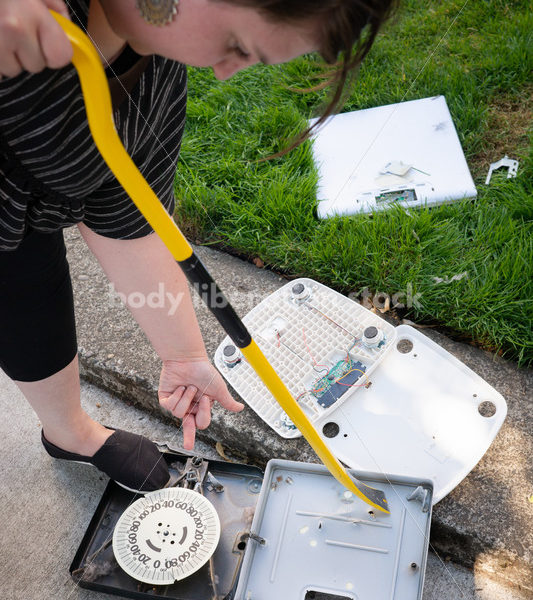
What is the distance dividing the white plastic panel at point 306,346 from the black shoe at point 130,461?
233mm

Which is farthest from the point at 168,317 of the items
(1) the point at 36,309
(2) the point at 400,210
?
(2) the point at 400,210

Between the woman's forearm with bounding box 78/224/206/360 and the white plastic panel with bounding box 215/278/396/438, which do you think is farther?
the white plastic panel with bounding box 215/278/396/438

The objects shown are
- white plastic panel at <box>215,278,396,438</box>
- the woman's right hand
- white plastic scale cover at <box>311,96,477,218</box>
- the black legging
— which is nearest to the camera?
the woman's right hand

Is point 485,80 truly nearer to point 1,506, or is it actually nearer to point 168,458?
point 168,458

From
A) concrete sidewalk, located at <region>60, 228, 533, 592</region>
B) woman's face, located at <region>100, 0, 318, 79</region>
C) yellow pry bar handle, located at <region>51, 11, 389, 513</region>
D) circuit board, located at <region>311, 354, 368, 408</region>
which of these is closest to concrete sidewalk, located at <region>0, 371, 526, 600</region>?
concrete sidewalk, located at <region>60, 228, 533, 592</region>

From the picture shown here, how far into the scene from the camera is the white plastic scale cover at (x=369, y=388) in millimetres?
1283

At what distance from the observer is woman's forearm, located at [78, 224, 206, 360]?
3.46 ft

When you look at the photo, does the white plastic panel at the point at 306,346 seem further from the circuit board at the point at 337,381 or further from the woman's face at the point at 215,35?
the woman's face at the point at 215,35

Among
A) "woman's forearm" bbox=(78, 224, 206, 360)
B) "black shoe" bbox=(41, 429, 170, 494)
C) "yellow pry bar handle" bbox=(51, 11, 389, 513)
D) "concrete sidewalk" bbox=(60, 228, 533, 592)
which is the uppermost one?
"yellow pry bar handle" bbox=(51, 11, 389, 513)

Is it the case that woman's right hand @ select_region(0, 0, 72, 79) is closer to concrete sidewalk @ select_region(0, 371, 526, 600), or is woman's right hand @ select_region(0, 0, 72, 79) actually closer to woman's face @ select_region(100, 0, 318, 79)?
woman's face @ select_region(100, 0, 318, 79)

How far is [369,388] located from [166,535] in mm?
511

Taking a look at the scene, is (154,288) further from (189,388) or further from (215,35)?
(215,35)

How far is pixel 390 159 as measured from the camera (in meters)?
1.86

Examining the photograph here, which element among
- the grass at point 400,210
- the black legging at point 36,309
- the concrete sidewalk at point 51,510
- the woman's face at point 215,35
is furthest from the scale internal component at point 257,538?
the woman's face at point 215,35
